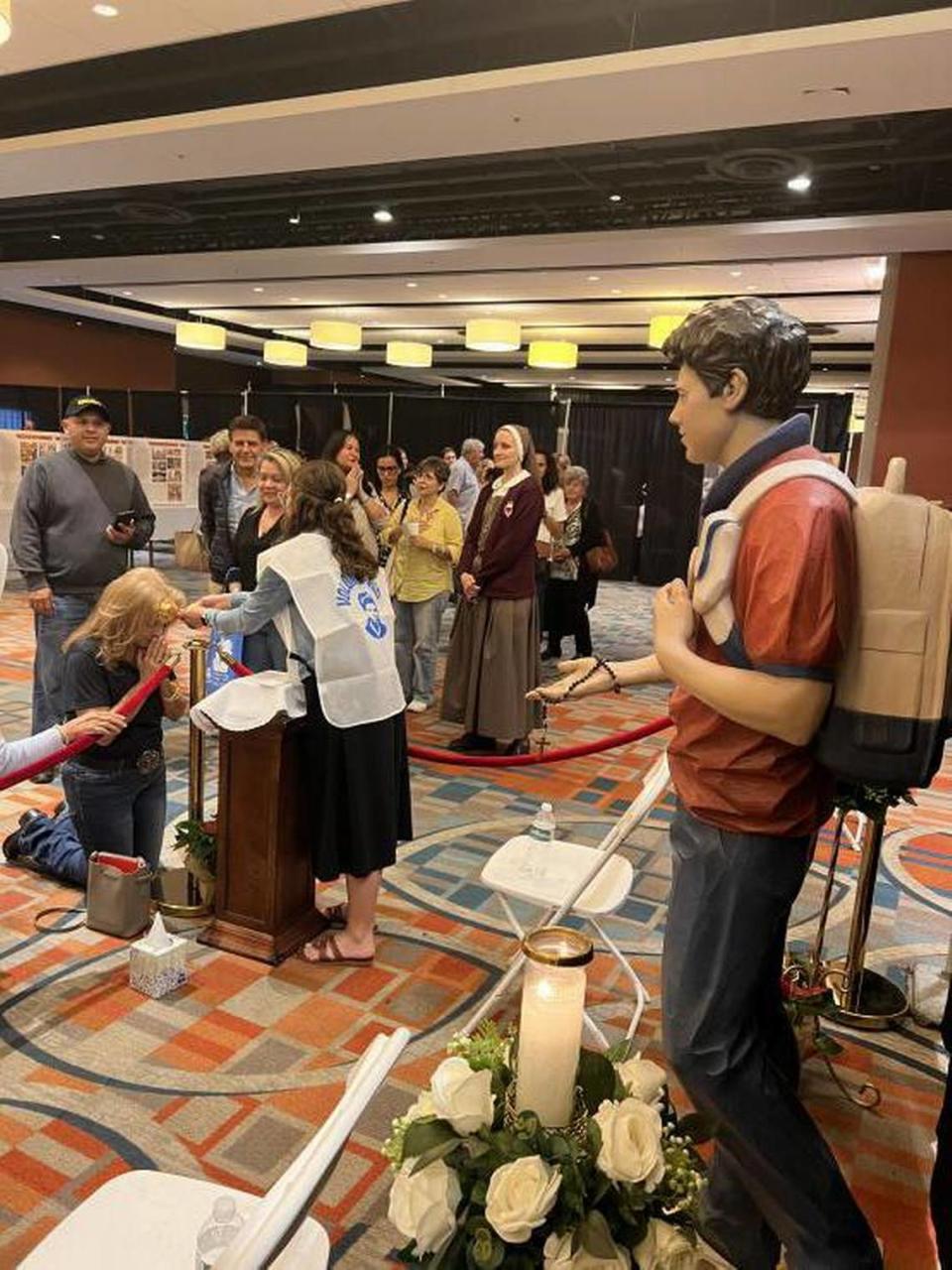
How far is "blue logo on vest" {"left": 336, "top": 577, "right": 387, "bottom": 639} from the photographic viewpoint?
96.8 inches

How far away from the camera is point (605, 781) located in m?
4.50

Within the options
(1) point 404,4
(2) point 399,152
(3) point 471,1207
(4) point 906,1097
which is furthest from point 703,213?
(3) point 471,1207

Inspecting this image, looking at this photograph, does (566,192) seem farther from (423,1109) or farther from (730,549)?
(423,1109)

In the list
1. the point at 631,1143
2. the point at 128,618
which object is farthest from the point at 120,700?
the point at 631,1143

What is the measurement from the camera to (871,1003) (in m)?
2.59

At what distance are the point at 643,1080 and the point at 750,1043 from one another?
1.14ft

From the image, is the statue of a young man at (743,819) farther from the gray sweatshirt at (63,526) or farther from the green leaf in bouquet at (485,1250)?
the gray sweatshirt at (63,526)

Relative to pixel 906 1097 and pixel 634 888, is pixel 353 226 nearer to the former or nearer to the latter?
pixel 634 888

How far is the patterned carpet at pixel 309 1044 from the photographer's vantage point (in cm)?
186

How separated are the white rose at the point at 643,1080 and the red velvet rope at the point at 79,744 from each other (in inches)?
62.9

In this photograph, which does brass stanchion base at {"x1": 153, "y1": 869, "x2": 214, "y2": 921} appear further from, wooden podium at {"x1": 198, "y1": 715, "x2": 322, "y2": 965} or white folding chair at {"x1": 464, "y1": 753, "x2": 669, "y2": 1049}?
white folding chair at {"x1": 464, "y1": 753, "x2": 669, "y2": 1049}

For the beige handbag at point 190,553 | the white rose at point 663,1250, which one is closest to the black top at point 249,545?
the beige handbag at point 190,553

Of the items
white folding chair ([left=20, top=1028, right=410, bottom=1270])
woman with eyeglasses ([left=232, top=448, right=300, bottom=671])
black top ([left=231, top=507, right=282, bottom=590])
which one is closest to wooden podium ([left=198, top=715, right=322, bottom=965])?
woman with eyeglasses ([left=232, top=448, right=300, bottom=671])

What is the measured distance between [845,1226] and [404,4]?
14.6ft
